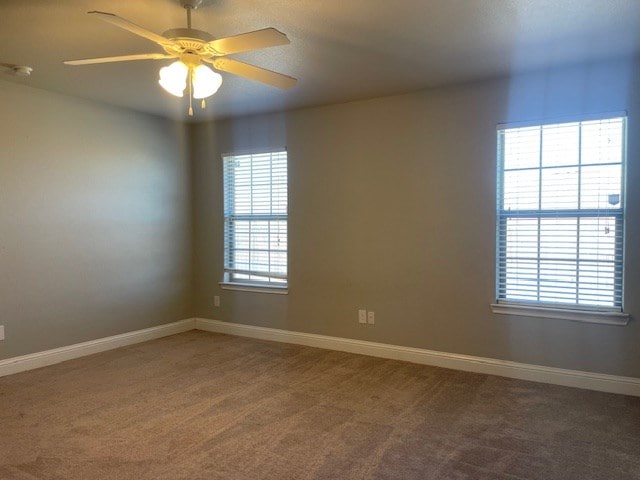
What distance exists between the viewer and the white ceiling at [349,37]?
2568 mm

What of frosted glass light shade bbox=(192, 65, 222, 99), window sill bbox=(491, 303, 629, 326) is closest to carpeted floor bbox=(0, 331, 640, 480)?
window sill bbox=(491, 303, 629, 326)

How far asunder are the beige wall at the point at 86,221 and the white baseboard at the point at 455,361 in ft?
3.33

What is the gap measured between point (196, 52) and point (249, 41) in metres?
0.33

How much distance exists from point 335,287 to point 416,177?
132cm

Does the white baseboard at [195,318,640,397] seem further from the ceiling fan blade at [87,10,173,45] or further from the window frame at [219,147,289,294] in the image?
the ceiling fan blade at [87,10,173,45]

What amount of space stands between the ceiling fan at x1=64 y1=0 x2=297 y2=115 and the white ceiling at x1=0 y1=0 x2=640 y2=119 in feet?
0.95

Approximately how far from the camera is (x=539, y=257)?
373cm

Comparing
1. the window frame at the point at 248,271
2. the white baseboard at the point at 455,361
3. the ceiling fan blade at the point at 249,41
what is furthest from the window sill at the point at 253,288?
the ceiling fan blade at the point at 249,41

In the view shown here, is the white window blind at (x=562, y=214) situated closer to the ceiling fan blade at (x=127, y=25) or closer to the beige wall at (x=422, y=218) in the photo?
the beige wall at (x=422, y=218)

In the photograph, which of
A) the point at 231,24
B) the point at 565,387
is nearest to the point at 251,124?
the point at 231,24

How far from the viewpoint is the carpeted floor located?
8.04 ft

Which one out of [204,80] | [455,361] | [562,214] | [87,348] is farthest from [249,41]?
[87,348]

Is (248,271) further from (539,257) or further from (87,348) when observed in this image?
(539,257)

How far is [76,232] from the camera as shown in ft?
14.4
